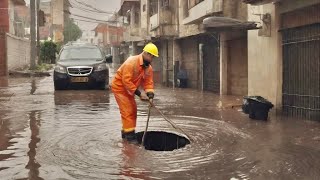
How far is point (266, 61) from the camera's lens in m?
12.7

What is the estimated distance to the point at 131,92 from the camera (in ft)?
25.6

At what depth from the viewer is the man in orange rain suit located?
781cm

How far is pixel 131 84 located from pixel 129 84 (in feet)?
0.11

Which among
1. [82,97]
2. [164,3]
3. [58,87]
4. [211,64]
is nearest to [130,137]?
[82,97]

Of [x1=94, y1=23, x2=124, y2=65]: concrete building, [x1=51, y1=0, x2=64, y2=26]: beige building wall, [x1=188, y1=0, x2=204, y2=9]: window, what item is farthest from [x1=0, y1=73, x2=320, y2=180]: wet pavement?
[x1=51, y1=0, x2=64, y2=26]: beige building wall

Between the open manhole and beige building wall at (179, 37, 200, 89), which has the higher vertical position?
beige building wall at (179, 37, 200, 89)

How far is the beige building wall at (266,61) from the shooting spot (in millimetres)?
11992

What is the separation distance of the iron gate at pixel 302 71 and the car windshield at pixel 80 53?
8.66m

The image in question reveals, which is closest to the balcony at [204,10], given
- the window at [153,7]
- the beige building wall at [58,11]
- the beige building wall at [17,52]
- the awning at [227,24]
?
the awning at [227,24]

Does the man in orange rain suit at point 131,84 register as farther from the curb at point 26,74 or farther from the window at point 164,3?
the curb at point 26,74

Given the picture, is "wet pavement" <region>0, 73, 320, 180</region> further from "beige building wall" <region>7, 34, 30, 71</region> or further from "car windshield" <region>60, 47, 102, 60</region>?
"beige building wall" <region>7, 34, 30, 71</region>

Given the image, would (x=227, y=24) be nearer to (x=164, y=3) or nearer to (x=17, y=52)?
(x=164, y=3)

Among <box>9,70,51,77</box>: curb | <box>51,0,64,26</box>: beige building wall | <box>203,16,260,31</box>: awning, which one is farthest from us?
<box>51,0,64,26</box>: beige building wall

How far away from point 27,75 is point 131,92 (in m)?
21.9
